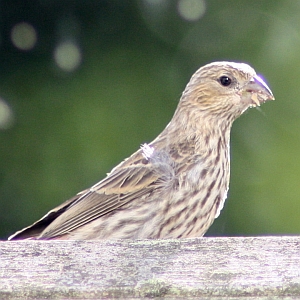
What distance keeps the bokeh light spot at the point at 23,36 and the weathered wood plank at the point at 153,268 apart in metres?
2.83

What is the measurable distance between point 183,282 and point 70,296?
354 mm

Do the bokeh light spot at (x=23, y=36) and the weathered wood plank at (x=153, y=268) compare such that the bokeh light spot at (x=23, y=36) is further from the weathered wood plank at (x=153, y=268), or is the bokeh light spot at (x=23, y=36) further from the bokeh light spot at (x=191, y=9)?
the weathered wood plank at (x=153, y=268)

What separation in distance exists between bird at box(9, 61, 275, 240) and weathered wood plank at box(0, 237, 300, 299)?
1.28m

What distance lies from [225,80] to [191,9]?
1.10m

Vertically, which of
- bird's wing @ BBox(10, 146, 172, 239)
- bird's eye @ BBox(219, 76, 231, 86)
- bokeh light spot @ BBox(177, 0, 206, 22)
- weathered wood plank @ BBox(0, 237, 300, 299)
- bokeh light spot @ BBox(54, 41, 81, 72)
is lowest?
bird's wing @ BBox(10, 146, 172, 239)

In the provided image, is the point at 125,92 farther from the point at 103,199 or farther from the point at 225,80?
the point at 103,199

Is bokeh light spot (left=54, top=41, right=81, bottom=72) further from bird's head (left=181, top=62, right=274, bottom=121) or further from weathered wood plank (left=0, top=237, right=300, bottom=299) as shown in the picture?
weathered wood plank (left=0, top=237, right=300, bottom=299)

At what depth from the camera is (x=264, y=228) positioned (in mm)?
5598

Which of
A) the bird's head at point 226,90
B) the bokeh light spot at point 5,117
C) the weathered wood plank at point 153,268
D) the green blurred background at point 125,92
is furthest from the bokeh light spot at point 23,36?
the weathered wood plank at point 153,268

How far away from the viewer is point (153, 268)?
306 cm

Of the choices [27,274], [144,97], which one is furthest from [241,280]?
[144,97]

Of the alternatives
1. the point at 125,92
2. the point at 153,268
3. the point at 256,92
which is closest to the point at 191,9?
the point at 125,92

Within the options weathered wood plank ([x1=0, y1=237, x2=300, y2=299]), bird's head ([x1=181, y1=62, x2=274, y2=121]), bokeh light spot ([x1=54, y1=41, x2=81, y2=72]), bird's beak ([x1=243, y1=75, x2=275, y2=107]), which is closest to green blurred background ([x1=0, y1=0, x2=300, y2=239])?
bokeh light spot ([x1=54, y1=41, x2=81, y2=72])

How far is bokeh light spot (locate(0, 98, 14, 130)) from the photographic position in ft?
19.2
